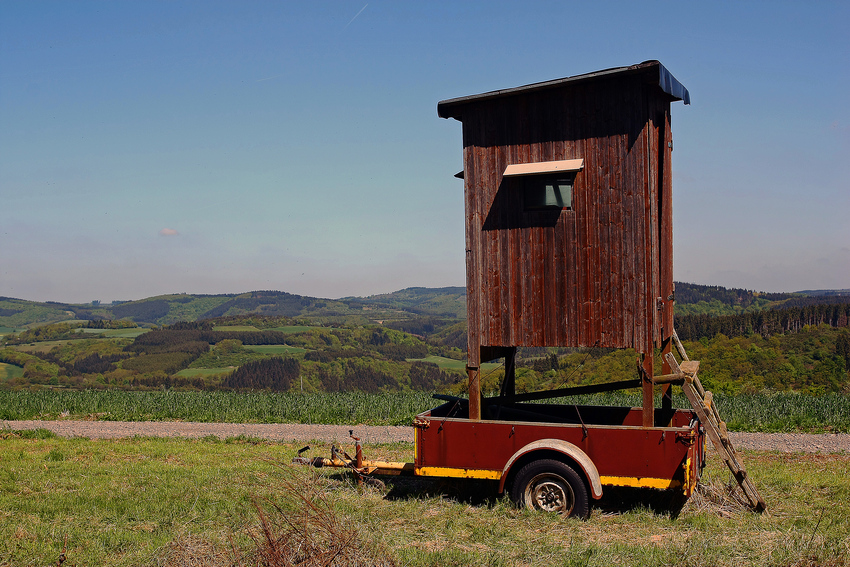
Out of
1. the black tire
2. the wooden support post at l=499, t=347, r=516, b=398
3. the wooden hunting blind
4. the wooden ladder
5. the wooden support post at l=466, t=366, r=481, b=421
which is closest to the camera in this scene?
the black tire

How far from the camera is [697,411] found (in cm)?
792

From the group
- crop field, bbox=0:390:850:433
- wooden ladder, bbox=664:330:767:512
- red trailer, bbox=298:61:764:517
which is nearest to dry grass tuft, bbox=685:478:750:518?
wooden ladder, bbox=664:330:767:512

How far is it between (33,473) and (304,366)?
100186mm

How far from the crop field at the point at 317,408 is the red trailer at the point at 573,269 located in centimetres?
1170

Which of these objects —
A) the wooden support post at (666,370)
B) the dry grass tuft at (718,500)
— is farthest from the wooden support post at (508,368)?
the dry grass tuft at (718,500)

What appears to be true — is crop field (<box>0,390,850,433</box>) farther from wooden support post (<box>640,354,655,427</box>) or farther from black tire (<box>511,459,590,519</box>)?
black tire (<box>511,459,590,519</box>)

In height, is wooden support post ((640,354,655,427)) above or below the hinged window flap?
below

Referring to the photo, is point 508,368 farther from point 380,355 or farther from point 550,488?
point 380,355

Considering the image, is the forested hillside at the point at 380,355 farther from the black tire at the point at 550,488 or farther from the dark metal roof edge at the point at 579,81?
the black tire at the point at 550,488

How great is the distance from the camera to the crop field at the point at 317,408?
18.5m

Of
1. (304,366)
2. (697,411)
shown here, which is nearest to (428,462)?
(697,411)

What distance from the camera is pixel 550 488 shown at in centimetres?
774

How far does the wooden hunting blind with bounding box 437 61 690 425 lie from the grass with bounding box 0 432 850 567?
1531 mm

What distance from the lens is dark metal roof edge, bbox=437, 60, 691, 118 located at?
7656mm
